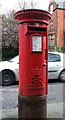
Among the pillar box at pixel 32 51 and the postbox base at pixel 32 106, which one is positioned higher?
the pillar box at pixel 32 51

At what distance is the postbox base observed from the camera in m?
3.02

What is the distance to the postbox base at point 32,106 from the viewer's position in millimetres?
3016

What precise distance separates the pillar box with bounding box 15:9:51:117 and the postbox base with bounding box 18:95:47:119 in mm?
25

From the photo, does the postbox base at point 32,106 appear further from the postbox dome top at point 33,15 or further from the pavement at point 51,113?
the postbox dome top at point 33,15

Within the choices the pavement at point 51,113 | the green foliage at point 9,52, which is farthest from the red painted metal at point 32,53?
the green foliage at point 9,52

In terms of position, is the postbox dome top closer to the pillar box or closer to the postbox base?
the pillar box

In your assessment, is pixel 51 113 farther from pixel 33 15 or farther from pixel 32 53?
pixel 33 15

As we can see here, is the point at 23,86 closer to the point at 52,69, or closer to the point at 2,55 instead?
the point at 52,69

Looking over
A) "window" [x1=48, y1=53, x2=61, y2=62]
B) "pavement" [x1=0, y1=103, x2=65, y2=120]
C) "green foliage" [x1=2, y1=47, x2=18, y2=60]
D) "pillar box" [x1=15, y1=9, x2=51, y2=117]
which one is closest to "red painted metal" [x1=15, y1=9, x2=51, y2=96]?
"pillar box" [x1=15, y1=9, x2=51, y2=117]

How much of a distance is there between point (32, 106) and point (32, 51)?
34.5 inches

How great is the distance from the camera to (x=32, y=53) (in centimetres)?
298

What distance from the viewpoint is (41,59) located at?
3029 mm

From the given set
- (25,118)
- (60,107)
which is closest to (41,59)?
(25,118)

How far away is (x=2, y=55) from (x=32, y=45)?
71.1 feet
